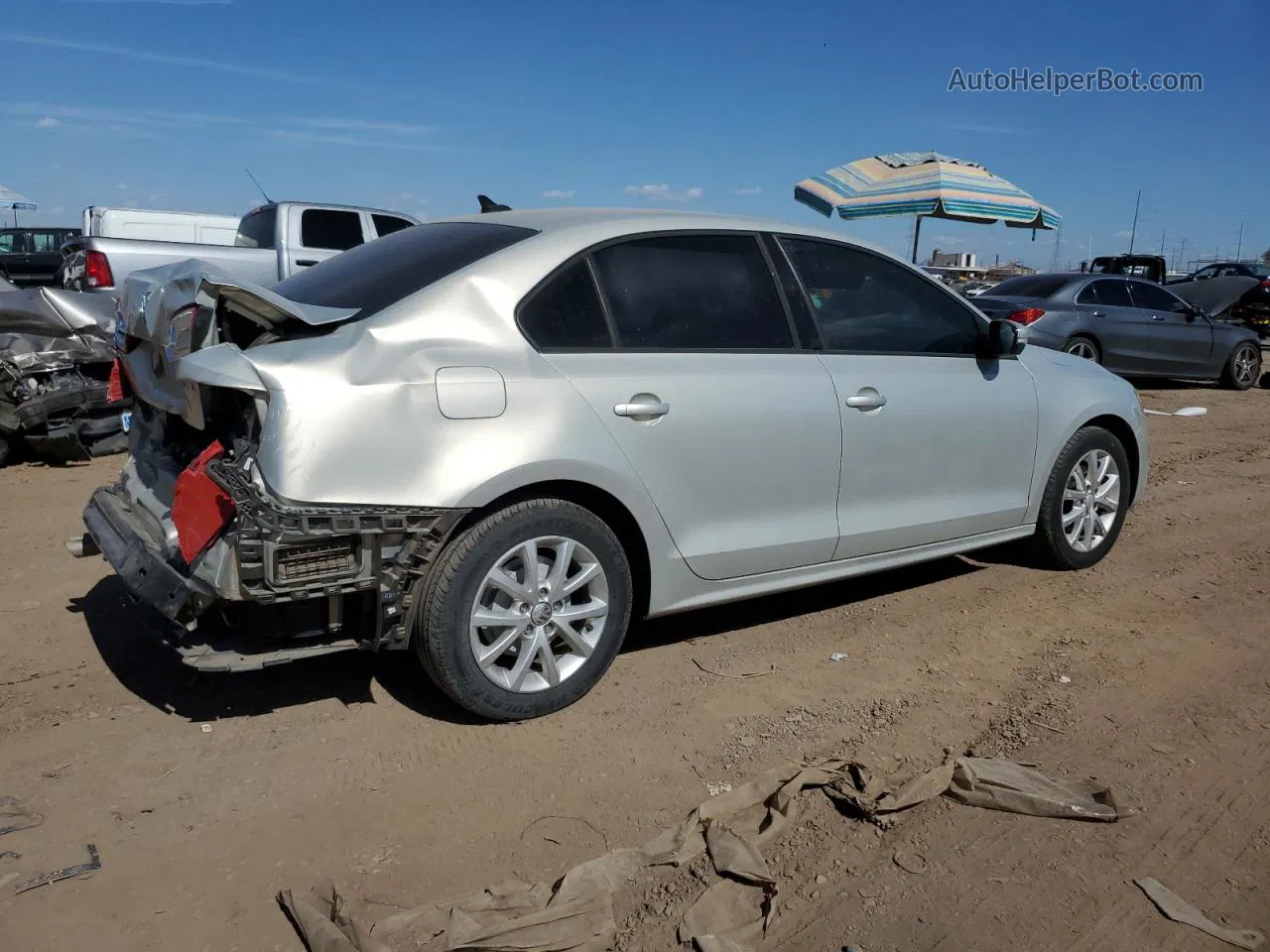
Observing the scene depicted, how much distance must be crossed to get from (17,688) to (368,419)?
1837 millimetres

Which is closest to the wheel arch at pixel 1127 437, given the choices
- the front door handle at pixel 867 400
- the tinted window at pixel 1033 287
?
the front door handle at pixel 867 400

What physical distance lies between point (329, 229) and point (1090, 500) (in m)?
8.95

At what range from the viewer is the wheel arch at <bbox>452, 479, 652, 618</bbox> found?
11.2 ft

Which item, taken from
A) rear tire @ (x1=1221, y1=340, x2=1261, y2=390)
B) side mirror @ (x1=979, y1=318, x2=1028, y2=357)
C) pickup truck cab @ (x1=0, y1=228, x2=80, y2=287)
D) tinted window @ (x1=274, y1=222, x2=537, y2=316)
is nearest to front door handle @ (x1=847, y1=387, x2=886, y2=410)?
side mirror @ (x1=979, y1=318, x2=1028, y2=357)

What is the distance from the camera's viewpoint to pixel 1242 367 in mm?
14125

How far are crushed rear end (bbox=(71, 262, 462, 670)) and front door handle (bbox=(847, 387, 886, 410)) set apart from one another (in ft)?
5.84

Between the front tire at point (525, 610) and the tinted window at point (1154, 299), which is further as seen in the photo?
the tinted window at point (1154, 299)

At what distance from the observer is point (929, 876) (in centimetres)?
282

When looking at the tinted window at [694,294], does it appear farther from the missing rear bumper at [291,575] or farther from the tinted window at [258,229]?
the tinted window at [258,229]

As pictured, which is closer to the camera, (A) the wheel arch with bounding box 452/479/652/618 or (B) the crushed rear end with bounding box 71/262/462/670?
(B) the crushed rear end with bounding box 71/262/462/670

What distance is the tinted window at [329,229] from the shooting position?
11469mm

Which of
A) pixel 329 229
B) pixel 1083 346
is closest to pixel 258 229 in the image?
pixel 329 229

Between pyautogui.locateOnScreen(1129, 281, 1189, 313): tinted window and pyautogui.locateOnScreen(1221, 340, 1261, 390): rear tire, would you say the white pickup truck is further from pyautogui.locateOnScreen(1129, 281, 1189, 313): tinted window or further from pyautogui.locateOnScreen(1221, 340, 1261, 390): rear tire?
pyautogui.locateOnScreen(1221, 340, 1261, 390): rear tire

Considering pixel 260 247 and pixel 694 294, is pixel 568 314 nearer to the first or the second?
pixel 694 294
